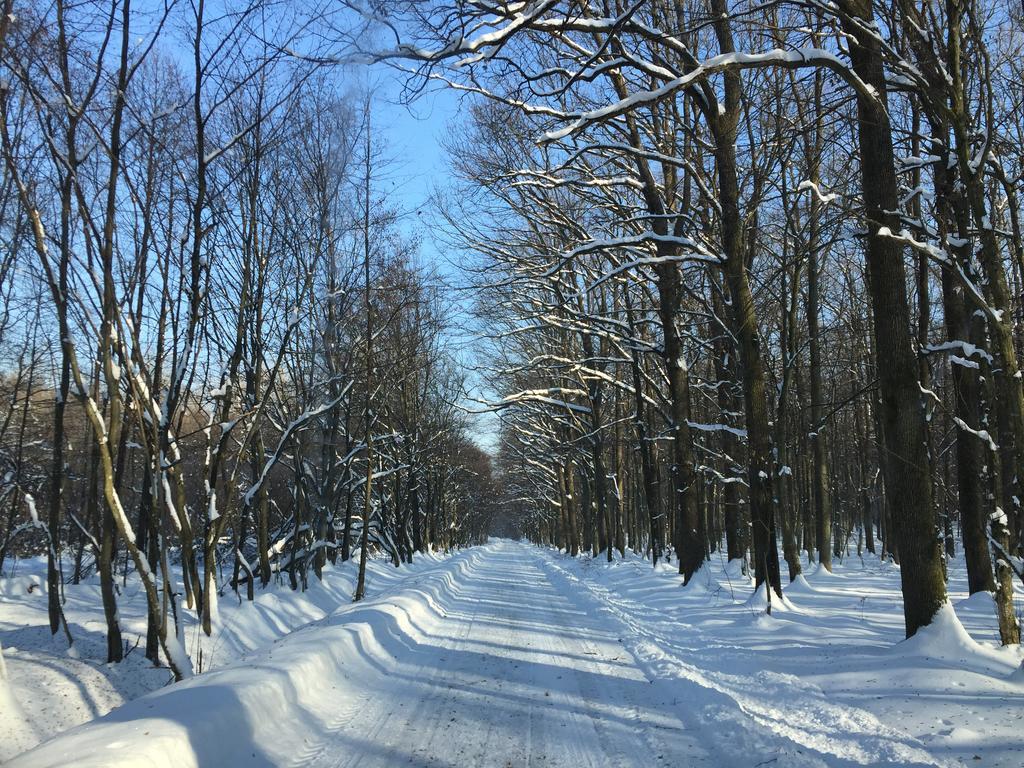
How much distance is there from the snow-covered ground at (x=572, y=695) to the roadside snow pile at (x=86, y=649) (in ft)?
0.20

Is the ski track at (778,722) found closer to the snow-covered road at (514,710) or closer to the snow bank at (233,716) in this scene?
the snow-covered road at (514,710)

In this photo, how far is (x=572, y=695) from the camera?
6.82 metres

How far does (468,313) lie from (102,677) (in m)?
13.8

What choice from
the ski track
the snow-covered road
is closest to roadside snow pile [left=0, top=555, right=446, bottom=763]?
the snow-covered road

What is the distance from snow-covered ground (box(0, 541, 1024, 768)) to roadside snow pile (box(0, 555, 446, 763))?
0.06 metres

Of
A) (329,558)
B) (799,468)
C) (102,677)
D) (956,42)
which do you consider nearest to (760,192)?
(956,42)

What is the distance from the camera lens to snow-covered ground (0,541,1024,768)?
4.76 meters

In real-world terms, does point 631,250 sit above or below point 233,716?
above

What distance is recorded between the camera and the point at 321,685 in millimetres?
6945

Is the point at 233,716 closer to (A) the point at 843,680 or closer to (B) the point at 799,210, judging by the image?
(A) the point at 843,680

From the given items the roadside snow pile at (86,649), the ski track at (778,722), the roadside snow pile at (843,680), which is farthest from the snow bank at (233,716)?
the roadside snow pile at (843,680)

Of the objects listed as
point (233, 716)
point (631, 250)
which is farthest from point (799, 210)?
point (233, 716)

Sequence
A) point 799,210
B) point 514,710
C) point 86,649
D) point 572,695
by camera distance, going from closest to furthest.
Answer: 1. point 514,710
2. point 572,695
3. point 86,649
4. point 799,210

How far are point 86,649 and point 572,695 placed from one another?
25.3 feet
